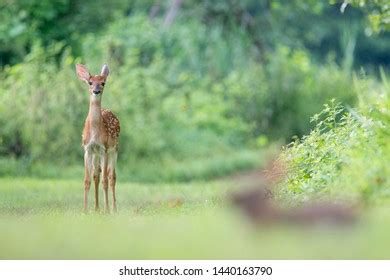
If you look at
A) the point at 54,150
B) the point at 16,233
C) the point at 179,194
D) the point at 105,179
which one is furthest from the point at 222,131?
the point at 16,233

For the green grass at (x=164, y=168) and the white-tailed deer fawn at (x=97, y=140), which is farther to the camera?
the green grass at (x=164, y=168)

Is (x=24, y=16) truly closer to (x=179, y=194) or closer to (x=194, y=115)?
(x=194, y=115)

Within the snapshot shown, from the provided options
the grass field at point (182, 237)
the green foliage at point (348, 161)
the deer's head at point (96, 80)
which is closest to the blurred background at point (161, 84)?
the green foliage at point (348, 161)

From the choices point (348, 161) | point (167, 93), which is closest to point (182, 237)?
point (348, 161)

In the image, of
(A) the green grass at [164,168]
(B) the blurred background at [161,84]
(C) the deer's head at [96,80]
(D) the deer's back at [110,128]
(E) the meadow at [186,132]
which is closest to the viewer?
(E) the meadow at [186,132]

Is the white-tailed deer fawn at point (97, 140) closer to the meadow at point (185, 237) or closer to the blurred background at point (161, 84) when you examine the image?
the meadow at point (185, 237)

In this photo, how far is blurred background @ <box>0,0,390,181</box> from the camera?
15664 millimetres

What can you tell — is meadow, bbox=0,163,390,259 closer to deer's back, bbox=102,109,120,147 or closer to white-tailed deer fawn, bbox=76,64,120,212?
white-tailed deer fawn, bbox=76,64,120,212

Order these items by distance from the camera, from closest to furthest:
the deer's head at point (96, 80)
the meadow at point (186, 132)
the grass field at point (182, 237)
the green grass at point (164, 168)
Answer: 1. the grass field at point (182, 237)
2. the meadow at point (186, 132)
3. the deer's head at point (96, 80)
4. the green grass at point (164, 168)

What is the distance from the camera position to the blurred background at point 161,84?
15.7 m

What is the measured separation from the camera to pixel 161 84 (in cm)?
1822
